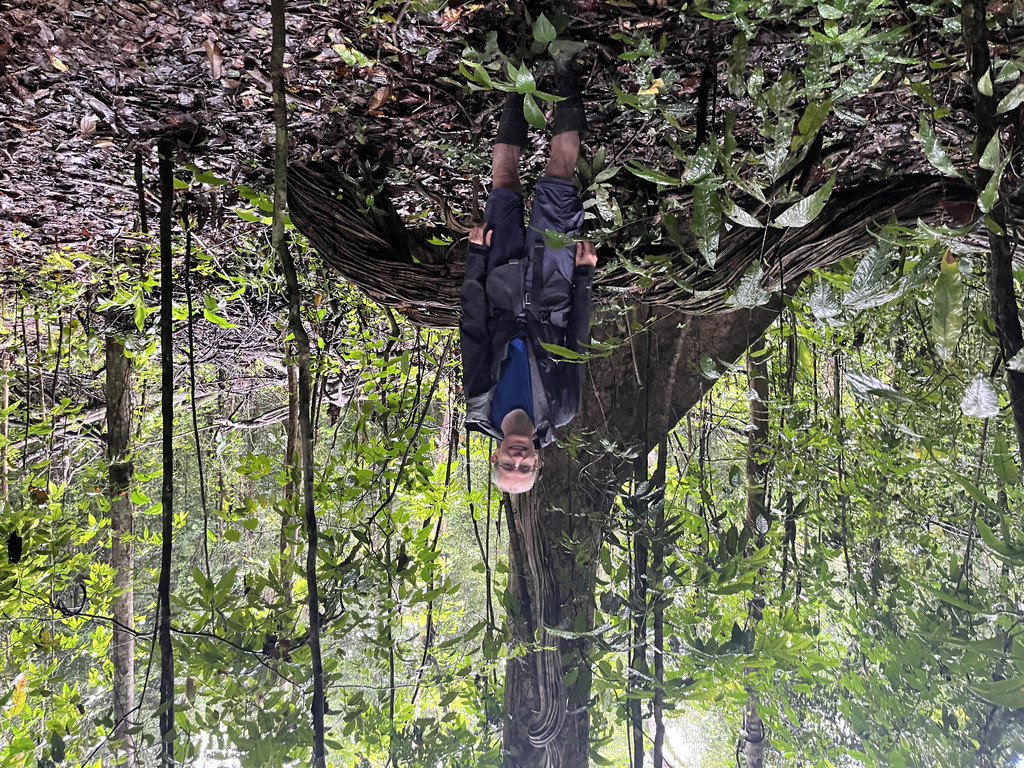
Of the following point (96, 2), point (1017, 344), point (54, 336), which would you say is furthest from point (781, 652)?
point (54, 336)

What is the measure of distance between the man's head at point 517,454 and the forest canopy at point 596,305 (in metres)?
0.30

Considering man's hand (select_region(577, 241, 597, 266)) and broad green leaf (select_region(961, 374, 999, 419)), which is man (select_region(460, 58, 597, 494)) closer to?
man's hand (select_region(577, 241, 597, 266))

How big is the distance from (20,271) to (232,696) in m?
1.73

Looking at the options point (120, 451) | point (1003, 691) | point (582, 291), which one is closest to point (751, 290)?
point (1003, 691)

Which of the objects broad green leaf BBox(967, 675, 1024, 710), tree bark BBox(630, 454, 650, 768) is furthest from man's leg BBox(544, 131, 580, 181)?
broad green leaf BBox(967, 675, 1024, 710)

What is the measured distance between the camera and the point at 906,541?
1878 mm

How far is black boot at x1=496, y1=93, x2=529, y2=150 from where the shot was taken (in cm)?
104

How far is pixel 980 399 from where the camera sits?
1.45 ft

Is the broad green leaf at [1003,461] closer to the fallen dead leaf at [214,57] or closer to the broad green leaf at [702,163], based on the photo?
the broad green leaf at [702,163]

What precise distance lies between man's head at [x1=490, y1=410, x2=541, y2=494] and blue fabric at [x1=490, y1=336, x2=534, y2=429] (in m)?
0.03

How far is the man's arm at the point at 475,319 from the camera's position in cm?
119

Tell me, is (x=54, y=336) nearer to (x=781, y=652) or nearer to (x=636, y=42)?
(x=636, y=42)

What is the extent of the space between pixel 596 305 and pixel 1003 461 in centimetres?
104

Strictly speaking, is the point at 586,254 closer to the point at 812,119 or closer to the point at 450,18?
the point at 450,18
